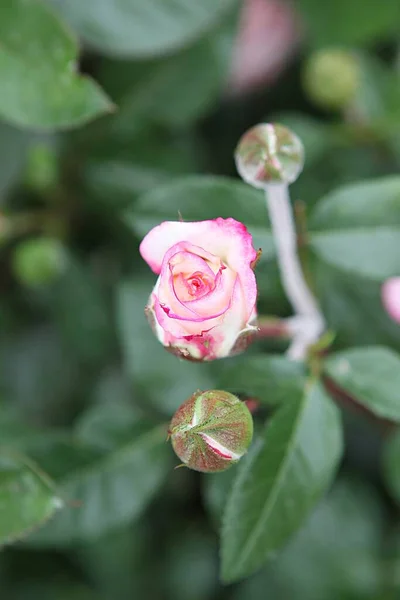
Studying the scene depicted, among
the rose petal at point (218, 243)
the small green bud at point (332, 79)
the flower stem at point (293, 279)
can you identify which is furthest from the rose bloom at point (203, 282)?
the small green bud at point (332, 79)

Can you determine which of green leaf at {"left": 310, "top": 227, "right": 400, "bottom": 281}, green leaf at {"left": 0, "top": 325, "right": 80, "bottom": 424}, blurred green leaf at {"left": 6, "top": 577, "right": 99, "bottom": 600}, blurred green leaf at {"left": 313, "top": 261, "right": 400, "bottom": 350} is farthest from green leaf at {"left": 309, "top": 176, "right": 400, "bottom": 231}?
blurred green leaf at {"left": 6, "top": 577, "right": 99, "bottom": 600}

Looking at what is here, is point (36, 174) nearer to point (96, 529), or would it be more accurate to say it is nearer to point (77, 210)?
point (77, 210)

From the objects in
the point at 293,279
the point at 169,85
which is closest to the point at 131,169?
the point at 169,85

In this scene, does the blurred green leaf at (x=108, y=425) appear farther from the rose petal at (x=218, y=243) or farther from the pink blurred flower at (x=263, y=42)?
the pink blurred flower at (x=263, y=42)

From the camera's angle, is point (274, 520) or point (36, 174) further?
point (36, 174)

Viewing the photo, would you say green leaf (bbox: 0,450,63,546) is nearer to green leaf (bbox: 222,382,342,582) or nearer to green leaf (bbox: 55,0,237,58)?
green leaf (bbox: 222,382,342,582)

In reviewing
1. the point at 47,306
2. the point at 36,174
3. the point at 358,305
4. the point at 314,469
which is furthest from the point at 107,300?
the point at 314,469

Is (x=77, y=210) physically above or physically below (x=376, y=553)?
above
